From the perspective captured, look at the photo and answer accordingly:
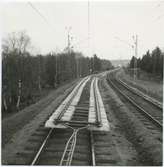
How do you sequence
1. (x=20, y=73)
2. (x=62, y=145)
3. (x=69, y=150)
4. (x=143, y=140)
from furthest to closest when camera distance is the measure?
(x=20, y=73), (x=143, y=140), (x=62, y=145), (x=69, y=150)

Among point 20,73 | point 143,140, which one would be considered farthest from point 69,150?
point 20,73

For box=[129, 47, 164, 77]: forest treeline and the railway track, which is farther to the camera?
box=[129, 47, 164, 77]: forest treeline

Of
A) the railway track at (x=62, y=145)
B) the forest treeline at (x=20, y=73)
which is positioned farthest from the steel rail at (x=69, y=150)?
the forest treeline at (x=20, y=73)

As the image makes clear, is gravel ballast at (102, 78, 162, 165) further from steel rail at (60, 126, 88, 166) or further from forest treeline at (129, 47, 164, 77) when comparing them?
forest treeline at (129, 47, 164, 77)

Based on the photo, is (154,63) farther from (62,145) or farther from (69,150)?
(69,150)

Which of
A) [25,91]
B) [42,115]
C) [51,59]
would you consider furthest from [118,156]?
[51,59]

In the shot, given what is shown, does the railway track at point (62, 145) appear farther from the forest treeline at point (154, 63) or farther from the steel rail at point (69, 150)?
the forest treeline at point (154, 63)

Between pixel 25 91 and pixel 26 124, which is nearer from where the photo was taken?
pixel 26 124

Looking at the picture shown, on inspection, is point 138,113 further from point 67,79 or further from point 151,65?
point 151,65

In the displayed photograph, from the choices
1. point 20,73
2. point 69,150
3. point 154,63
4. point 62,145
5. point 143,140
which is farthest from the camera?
point 154,63

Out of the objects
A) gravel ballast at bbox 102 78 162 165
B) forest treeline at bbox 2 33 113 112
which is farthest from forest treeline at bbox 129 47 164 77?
gravel ballast at bbox 102 78 162 165

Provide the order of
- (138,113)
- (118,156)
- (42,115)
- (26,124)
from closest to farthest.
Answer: (118,156) → (26,124) → (42,115) → (138,113)

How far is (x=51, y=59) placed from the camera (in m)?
40.3

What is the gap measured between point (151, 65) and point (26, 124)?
174 ft
